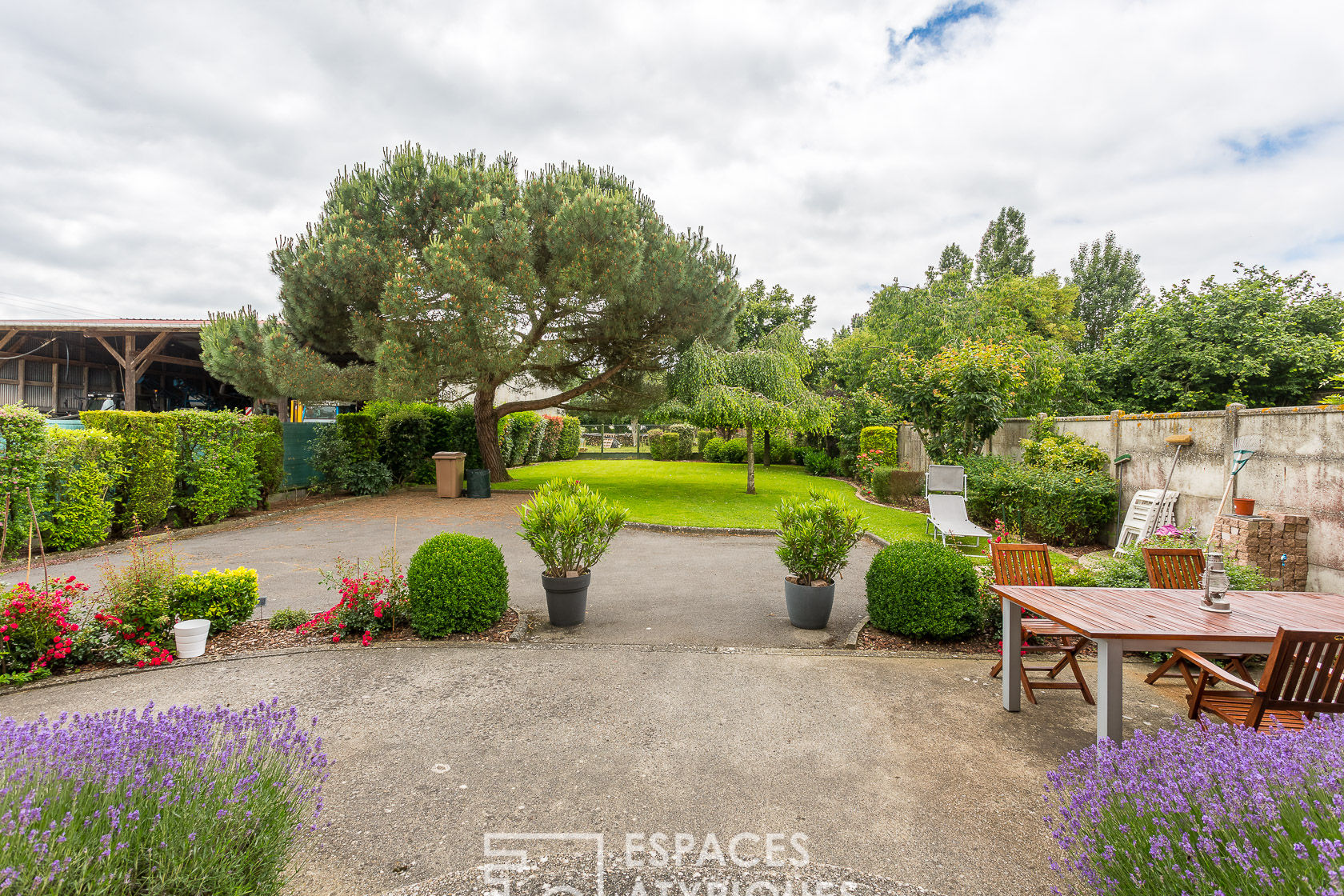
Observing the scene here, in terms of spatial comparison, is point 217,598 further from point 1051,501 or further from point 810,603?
point 1051,501

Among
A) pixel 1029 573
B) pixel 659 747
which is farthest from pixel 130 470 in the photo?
pixel 1029 573

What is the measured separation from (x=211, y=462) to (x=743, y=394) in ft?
33.7

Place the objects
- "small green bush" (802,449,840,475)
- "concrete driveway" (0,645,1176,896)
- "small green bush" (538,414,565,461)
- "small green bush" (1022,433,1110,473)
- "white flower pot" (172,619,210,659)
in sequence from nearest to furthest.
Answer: "concrete driveway" (0,645,1176,896) → "white flower pot" (172,619,210,659) → "small green bush" (1022,433,1110,473) → "small green bush" (802,449,840,475) → "small green bush" (538,414,565,461)

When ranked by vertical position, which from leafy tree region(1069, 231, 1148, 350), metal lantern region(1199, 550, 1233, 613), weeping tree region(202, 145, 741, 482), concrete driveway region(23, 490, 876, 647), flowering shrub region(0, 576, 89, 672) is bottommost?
concrete driveway region(23, 490, 876, 647)

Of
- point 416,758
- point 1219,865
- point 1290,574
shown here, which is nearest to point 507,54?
point 416,758

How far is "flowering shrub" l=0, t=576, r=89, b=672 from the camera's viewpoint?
3773 mm

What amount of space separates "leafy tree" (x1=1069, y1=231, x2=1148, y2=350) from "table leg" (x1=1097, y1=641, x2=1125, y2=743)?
133ft

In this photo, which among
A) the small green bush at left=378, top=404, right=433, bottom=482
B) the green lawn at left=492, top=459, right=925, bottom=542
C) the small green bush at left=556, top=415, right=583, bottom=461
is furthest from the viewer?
the small green bush at left=556, top=415, right=583, bottom=461

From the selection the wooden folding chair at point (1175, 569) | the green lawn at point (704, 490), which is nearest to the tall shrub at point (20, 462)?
the green lawn at point (704, 490)

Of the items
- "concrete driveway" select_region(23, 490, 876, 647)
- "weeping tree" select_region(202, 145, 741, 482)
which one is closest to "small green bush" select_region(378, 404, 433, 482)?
"weeping tree" select_region(202, 145, 741, 482)

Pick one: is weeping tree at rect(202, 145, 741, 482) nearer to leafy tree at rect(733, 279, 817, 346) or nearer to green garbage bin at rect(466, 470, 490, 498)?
green garbage bin at rect(466, 470, 490, 498)

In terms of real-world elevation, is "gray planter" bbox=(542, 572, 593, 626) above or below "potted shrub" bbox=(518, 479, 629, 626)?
below

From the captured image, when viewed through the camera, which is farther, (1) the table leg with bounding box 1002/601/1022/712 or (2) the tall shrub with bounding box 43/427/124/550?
(2) the tall shrub with bounding box 43/427/124/550

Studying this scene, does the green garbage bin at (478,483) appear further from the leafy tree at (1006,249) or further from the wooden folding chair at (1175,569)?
the leafy tree at (1006,249)
